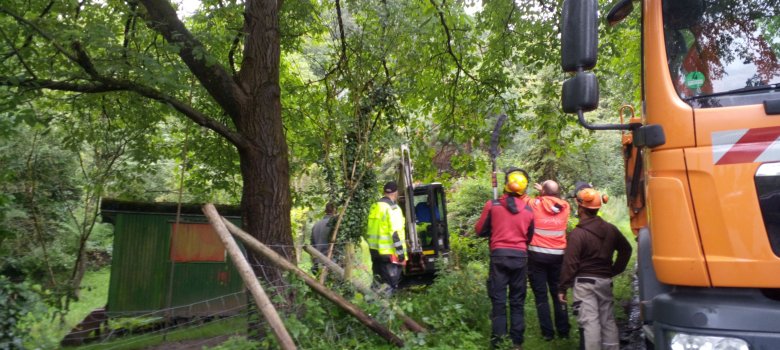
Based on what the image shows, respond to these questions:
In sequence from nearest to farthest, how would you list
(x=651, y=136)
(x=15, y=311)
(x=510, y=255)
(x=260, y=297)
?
1. (x=651, y=136)
2. (x=260, y=297)
3. (x=15, y=311)
4. (x=510, y=255)

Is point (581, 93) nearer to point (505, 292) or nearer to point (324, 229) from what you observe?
point (505, 292)

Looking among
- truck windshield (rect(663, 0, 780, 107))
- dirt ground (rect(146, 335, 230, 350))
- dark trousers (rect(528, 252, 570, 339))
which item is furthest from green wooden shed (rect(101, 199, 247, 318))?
truck windshield (rect(663, 0, 780, 107))

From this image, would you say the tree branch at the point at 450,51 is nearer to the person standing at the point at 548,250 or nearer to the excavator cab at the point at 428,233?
the excavator cab at the point at 428,233

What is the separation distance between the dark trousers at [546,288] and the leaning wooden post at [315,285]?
2.19 metres

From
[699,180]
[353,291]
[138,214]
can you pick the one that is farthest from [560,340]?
[138,214]

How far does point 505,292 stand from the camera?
6.18m

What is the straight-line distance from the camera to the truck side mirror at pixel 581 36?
338 cm

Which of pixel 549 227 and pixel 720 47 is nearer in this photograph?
pixel 720 47

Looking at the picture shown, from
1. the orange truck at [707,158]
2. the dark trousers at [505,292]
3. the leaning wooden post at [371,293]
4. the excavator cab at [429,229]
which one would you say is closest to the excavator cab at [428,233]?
the excavator cab at [429,229]

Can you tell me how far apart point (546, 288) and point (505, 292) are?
97cm

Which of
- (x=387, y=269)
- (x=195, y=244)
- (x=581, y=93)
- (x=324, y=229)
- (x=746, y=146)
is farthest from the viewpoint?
(x=195, y=244)

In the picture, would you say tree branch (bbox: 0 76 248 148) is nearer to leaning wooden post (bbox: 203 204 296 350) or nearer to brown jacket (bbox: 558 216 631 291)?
leaning wooden post (bbox: 203 204 296 350)

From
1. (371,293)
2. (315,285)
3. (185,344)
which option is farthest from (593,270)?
(185,344)

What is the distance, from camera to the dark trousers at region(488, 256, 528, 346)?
6133 mm
